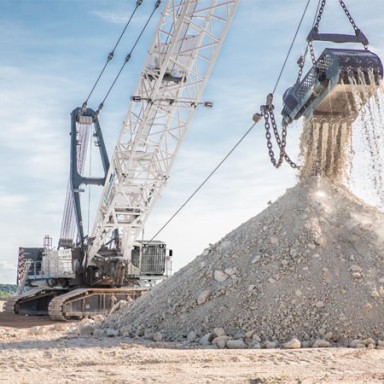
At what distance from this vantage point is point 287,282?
11727 millimetres

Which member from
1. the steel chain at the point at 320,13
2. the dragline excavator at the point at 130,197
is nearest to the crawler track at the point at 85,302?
the dragline excavator at the point at 130,197

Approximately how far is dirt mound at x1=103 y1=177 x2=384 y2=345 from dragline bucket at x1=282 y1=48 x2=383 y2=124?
1.70 metres

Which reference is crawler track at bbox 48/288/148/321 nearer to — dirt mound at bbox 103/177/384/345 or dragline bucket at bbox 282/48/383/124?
dirt mound at bbox 103/177/384/345

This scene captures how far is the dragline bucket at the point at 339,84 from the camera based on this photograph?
486 inches

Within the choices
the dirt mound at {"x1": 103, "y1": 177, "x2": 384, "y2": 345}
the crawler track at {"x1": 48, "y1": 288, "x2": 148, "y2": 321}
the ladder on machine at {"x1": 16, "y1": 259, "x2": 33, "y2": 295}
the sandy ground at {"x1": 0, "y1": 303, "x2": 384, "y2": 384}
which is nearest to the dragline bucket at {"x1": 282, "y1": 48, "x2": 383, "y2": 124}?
A: the dirt mound at {"x1": 103, "y1": 177, "x2": 384, "y2": 345}

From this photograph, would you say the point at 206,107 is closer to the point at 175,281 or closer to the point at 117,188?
the point at 117,188

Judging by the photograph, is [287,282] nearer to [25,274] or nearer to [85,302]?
[85,302]

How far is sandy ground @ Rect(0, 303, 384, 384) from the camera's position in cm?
806

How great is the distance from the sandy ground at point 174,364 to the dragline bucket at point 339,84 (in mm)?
4905

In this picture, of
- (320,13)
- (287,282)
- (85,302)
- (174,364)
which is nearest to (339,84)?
(320,13)

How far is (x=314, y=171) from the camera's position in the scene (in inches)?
580

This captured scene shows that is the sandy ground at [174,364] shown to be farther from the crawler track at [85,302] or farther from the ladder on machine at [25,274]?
the ladder on machine at [25,274]

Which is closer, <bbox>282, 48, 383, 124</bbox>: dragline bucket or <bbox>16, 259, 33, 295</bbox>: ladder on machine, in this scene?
<bbox>282, 48, 383, 124</bbox>: dragline bucket

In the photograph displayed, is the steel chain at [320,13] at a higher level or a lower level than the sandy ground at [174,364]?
higher
